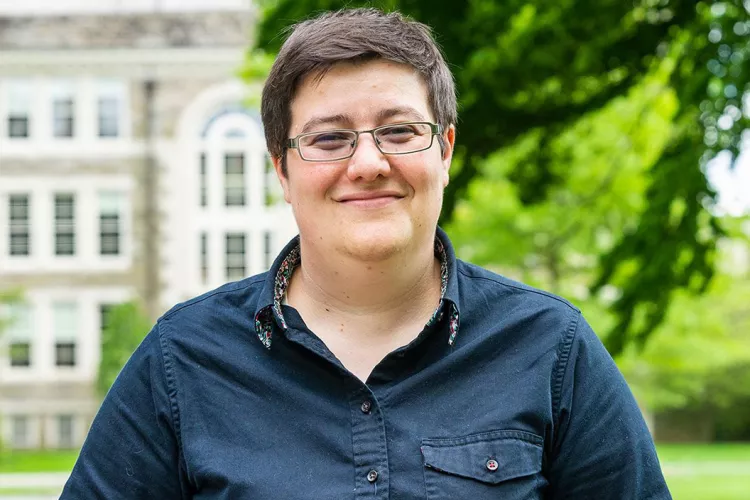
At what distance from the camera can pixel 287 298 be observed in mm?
2330

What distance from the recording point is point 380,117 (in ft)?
6.83

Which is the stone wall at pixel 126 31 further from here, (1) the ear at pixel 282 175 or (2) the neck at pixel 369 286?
(2) the neck at pixel 369 286

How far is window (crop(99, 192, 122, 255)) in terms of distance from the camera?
2689 cm

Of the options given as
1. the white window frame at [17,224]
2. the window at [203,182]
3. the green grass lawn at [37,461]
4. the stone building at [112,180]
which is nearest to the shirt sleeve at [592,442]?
the green grass lawn at [37,461]

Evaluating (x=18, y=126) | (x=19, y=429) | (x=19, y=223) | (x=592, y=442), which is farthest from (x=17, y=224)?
(x=592, y=442)

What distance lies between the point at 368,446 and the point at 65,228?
85.3 ft

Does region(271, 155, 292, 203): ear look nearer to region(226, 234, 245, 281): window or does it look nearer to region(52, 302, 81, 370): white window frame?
region(226, 234, 245, 281): window

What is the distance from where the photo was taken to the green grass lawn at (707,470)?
16.8 m

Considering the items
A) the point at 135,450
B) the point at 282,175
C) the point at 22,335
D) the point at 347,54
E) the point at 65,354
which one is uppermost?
the point at 347,54

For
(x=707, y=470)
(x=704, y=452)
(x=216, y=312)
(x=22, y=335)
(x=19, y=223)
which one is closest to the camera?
(x=216, y=312)

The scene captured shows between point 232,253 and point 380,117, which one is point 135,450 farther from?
point 232,253

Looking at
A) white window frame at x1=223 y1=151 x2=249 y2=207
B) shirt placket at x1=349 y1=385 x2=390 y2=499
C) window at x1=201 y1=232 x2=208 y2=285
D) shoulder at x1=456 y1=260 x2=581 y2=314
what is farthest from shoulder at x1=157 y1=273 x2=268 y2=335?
white window frame at x1=223 y1=151 x2=249 y2=207

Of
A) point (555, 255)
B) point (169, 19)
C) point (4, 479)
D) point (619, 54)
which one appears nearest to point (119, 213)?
point (169, 19)

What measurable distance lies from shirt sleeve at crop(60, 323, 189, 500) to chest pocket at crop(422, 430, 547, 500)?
506mm
